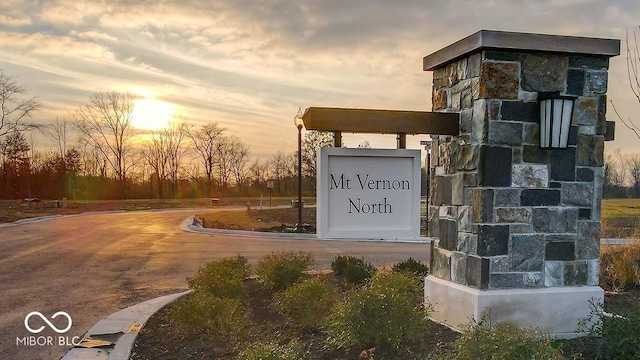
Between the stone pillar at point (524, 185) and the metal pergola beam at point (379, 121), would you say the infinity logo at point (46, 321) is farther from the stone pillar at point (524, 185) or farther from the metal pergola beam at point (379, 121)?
the stone pillar at point (524, 185)

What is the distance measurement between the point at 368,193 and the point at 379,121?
697 millimetres

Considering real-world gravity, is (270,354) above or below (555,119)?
below

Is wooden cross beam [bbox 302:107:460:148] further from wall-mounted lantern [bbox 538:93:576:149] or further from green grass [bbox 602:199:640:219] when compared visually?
green grass [bbox 602:199:640:219]

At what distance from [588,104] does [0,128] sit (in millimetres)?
36615

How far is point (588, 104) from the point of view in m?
4.62

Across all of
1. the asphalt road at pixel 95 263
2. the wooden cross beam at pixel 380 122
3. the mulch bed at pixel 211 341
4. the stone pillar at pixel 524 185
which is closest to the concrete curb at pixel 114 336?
the mulch bed at pixel 211 341

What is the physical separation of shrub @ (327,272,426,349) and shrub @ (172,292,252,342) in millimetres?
991

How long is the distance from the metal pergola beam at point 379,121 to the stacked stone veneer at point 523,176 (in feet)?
0.79

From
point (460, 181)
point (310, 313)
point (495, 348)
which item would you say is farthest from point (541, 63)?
point (310, 313)

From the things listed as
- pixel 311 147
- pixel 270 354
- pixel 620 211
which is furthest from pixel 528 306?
pixel 620 211

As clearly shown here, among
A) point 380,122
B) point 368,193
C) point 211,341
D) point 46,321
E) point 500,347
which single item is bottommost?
point 46,321

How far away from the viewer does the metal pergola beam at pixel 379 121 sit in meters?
3.92

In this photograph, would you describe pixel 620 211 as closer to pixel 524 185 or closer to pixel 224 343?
pixel 524 185

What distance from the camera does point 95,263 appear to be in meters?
10.8
